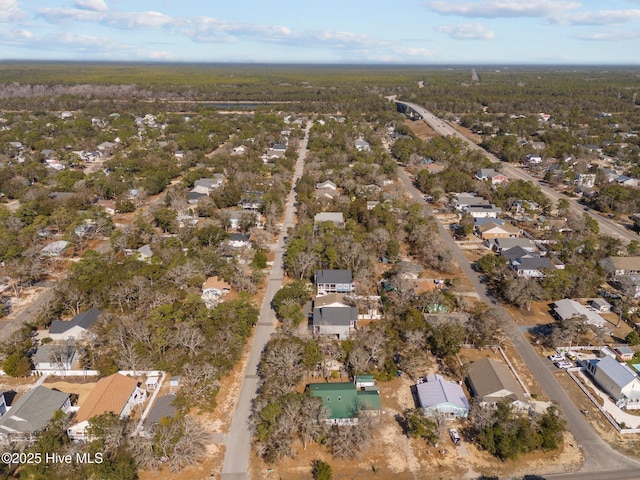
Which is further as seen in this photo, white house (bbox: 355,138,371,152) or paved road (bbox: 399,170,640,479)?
white house (bbox: 355,138,371,152)

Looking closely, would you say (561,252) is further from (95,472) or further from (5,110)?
(5,110)

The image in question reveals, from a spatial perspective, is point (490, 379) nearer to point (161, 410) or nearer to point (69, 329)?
point (161, 410)

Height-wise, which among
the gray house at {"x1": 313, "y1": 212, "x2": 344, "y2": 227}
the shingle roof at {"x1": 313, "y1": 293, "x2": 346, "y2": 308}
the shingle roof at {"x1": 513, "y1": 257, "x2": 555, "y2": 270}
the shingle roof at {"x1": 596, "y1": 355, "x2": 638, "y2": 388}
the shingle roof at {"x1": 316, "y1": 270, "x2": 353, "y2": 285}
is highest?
the gray house at {"x1": 313, "y1": 212, "x2": 344, "y2": 227}

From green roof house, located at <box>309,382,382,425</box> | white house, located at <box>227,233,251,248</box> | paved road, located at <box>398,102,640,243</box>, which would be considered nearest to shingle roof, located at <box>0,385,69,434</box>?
green roof house, located at <box>309,382,382,425</box>

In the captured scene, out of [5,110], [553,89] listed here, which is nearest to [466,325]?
[5,110]

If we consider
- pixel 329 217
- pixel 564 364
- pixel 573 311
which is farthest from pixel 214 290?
pixel 573 311

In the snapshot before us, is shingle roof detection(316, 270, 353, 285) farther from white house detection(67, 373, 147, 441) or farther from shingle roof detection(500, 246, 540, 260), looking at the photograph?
shingle roof detection(500, 246, 540, 260)
